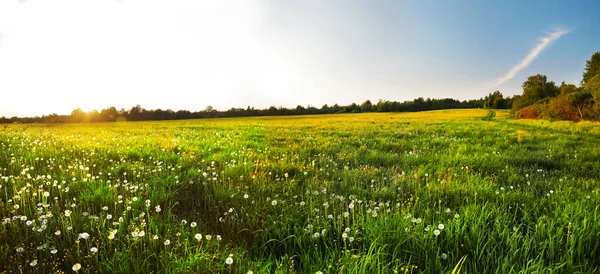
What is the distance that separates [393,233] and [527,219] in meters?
1.80

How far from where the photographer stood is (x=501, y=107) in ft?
324

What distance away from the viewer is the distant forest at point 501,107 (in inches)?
1373

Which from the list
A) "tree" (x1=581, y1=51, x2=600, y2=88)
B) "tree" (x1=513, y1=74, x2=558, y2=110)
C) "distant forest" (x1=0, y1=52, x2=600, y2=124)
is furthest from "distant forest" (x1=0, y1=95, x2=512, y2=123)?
"tree" (x1=581, y1=51, x2=600, y2=88)

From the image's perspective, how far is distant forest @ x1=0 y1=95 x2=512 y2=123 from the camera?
76.3 metres

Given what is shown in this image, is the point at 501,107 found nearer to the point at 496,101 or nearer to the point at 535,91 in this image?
the point at 496,101

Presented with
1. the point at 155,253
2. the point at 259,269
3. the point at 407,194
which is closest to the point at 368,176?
the point at 407,194

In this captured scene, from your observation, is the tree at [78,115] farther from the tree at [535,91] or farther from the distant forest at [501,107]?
the tree at [535,91]

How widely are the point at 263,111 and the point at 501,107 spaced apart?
76404mm

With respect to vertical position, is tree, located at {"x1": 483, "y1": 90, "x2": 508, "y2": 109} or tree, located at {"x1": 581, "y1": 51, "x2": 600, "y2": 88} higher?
tree, located at {"x1": 581, "y1": 51, "x2": 600, "y2": 88}

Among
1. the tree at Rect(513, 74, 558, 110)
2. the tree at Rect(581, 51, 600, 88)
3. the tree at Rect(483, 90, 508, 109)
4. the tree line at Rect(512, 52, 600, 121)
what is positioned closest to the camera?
the tree line at Rect(512, 52, 600, 121)

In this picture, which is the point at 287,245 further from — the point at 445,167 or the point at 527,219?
the point at 445,167

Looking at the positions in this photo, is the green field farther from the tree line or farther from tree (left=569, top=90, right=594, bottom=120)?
tree (left=569, top=90, right=594, bottom=120)

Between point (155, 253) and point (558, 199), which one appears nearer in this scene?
point (155, 253)

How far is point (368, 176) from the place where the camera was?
18.9 feet
